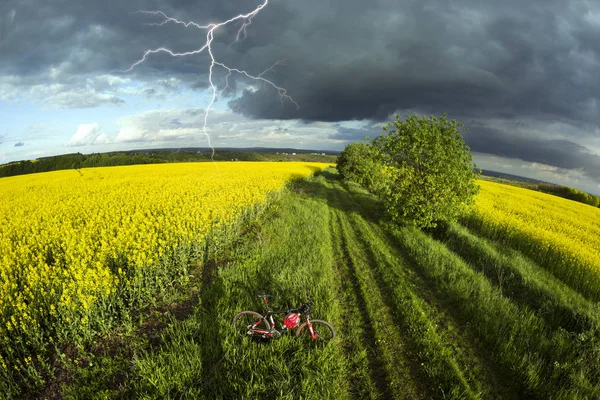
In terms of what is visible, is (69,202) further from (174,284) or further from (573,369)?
(573,369)

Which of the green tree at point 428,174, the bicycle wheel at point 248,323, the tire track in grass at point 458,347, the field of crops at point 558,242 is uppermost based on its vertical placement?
the green tree at point 428,174

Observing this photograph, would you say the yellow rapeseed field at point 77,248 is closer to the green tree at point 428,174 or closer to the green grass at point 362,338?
the green grass at point 362,338

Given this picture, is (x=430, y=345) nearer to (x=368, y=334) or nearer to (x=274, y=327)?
(x=368, y=334)

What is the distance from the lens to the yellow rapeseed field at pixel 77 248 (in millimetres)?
5195

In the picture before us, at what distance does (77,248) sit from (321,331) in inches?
305

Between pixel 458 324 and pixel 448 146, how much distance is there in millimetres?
9842

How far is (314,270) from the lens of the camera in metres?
7.98

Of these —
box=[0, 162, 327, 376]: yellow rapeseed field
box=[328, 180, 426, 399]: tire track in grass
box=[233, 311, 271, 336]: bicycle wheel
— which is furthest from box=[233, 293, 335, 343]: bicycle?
box=[0, 162, 327, 376]: yellow rapeseed field

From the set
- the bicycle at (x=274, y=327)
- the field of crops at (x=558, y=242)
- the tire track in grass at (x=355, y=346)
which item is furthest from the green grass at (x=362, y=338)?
the field of crops at (x=558, y=242)

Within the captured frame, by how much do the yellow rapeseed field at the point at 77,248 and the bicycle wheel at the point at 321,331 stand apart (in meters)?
4.13

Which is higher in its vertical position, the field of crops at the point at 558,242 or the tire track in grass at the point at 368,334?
the field of crops at the point at 558,242

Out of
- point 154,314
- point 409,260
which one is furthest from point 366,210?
point 154,314

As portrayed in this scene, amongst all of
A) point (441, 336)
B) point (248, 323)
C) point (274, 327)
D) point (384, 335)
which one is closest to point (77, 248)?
point (248, 323)

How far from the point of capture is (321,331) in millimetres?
5246
